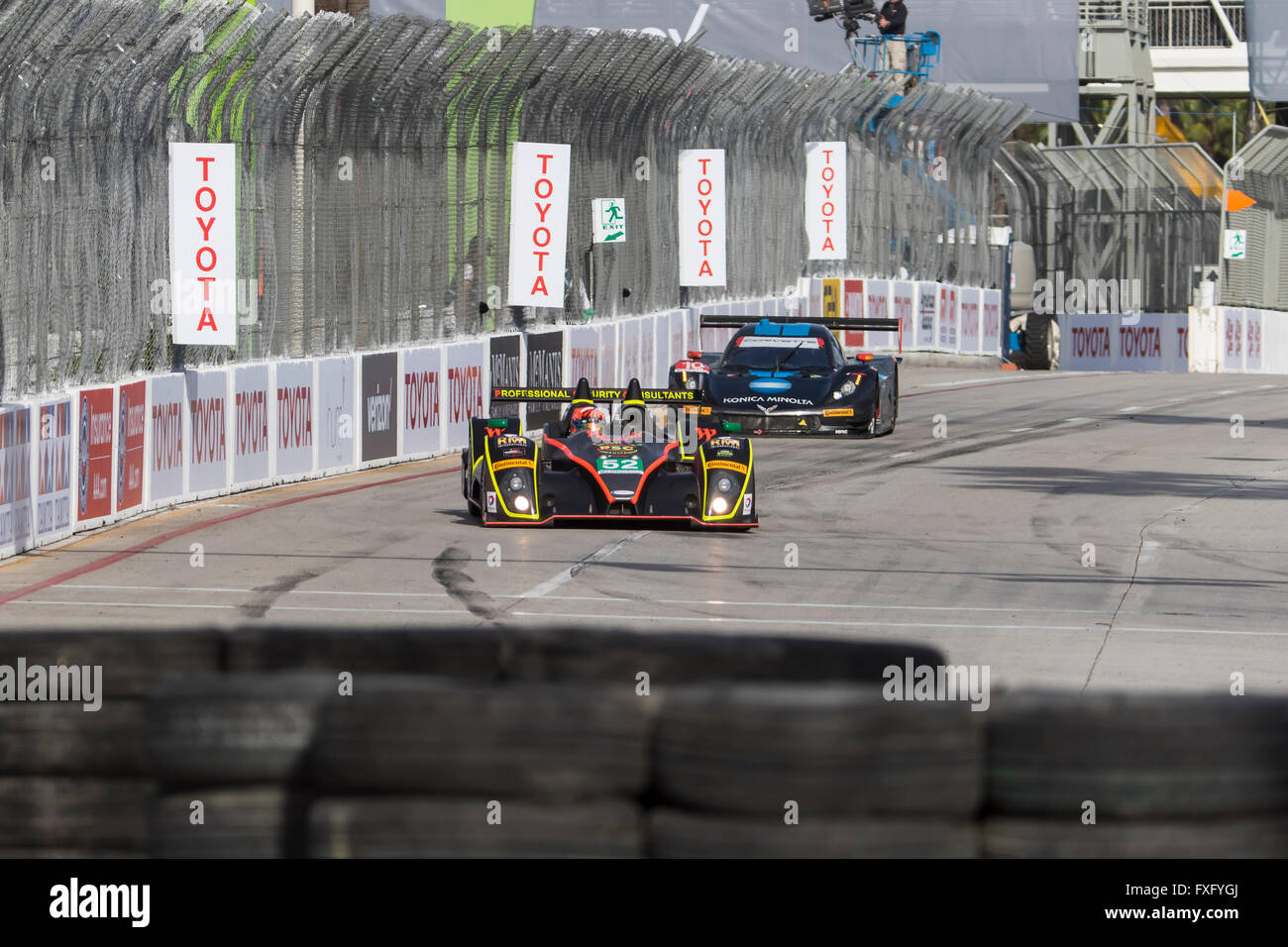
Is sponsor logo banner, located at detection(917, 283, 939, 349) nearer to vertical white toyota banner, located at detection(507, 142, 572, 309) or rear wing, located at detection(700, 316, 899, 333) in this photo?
rear wing, located at detection(700, 316, 899, 333)

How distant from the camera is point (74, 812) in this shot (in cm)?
562

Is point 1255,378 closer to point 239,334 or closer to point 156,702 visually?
point 239,334

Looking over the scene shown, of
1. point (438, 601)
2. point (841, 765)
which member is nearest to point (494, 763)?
point (841, 765)

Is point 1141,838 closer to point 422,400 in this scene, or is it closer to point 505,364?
point 422,400

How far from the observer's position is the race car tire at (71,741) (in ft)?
18.5

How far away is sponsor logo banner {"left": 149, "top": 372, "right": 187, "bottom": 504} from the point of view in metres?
17.6

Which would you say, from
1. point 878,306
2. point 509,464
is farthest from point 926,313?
point 509,464

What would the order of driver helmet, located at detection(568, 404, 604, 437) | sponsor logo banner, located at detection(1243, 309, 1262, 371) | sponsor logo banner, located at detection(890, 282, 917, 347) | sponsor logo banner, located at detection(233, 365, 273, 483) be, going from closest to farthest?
driver helmet, located at detection(568, 404, 604, 437)
sponsor logo banner, located at detection(233, 365, 273, 483)
sponsor logo banner, located at detection(890, 282, 917, 347)
sponsor logo banner, located at detection(1243, 309, 1262, 371)

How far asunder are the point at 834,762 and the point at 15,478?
10.9 metres

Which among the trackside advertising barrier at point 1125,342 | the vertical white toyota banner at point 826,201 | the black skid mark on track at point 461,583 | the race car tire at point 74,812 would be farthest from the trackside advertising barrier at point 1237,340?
the race car tire at point 74,812

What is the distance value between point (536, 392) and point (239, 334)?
4624 millimetres

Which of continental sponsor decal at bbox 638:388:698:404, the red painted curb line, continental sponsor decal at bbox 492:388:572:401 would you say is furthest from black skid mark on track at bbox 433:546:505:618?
continental sponsor decal at bbox 638:388:698:404

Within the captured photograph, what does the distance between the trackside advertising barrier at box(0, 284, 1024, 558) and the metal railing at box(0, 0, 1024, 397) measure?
54 centimetres
